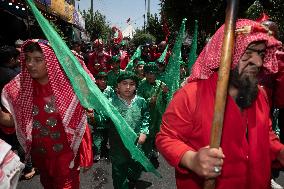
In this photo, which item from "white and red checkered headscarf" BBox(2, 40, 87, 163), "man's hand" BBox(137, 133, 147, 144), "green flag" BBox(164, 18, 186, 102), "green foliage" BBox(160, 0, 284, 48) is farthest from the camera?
"green foliage" BBox(160, 0, 284, 48)

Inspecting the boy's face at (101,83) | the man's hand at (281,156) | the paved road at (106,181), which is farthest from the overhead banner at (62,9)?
the man's hand at (281,156)

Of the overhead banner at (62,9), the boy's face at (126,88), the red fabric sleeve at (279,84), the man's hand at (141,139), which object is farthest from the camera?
the overhead banner at (62,9)

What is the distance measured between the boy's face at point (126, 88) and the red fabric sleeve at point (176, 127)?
2.60m

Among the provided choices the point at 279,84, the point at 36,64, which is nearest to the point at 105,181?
the point at 36,64

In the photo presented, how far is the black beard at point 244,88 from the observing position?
2160mm

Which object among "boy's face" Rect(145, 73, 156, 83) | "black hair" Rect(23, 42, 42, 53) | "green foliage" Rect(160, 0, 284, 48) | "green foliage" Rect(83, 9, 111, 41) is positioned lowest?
"black hair" Rect(23, 42, 42, 53)

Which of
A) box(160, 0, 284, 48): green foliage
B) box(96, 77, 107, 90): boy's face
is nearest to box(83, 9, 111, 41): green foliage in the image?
box(160, 0, 284, 48): green foliage

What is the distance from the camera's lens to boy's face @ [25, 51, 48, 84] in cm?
324

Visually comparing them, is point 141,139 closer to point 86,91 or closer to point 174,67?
point 86,91

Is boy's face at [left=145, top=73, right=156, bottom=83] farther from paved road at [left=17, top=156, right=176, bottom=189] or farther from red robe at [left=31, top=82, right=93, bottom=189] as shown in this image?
red robe at [left=31, top=82, right=93, bottom=189]

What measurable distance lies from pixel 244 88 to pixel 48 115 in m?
1.82

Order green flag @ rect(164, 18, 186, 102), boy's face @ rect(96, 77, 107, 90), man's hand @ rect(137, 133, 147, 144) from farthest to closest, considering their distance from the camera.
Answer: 1. boy's face @ rect(96, 77, 107, 90)
2. green flag @ rect(164, 18, 186, 102)
3. man's hand @ rect(137, 133, 147, 144)

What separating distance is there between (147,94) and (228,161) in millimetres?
4691

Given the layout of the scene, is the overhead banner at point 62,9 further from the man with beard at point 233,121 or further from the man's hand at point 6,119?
the man with beard at point 233,121
